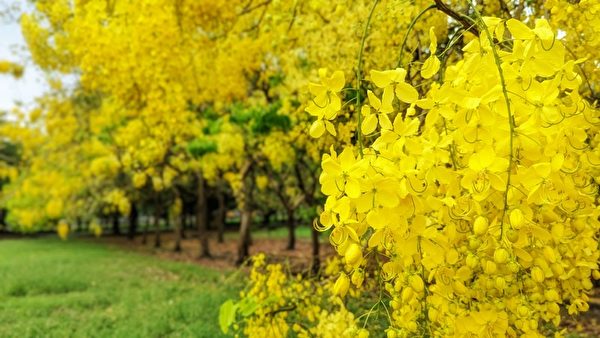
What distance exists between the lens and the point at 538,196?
1232 millimetres

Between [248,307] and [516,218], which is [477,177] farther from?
[248,307]

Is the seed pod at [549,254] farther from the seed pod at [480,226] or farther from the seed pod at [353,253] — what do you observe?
the seed pod at [353,253]

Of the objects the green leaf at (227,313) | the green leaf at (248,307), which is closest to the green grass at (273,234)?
the green leaf at (248,307)

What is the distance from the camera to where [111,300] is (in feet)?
28.9

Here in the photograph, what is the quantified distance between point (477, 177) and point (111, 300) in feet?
28.1

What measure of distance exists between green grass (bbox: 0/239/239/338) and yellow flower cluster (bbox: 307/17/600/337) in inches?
156

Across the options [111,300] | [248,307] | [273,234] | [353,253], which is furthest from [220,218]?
[353,253]

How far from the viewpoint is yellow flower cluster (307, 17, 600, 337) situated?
3.98 ft

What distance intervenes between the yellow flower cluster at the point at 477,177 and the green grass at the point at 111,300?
3.97m

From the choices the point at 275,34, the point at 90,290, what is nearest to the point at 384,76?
the point at 275,34

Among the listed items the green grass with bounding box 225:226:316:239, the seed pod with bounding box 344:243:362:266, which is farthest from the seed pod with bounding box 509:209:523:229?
the green grass with bounding box 225:226:316:239

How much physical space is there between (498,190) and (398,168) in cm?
24

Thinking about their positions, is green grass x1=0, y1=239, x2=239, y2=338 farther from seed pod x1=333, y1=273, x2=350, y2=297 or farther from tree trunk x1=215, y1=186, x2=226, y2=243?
tree trunk x1=215, y1=186, x2=226, y2=243

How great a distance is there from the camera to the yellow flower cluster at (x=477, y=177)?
1.21 meters
